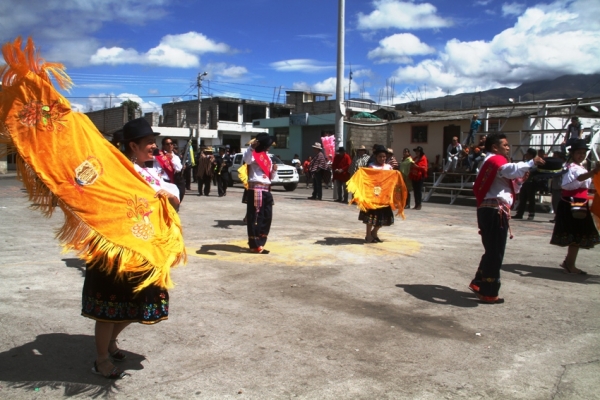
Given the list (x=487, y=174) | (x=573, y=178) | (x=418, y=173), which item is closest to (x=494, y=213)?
(x=487, y=174)

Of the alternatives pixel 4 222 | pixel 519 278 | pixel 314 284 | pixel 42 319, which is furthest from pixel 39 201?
pixel 4 222

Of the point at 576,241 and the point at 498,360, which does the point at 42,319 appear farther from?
the point at 576,241

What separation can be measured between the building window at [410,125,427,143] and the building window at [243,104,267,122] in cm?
3204

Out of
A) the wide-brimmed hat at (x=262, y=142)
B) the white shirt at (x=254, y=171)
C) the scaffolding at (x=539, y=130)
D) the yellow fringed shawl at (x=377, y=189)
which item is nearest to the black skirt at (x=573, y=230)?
the yellow fringed shawl at (x=377, y=189)

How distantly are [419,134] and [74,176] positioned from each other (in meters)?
27.0

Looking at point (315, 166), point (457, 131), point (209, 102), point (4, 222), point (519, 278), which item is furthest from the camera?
point (209, 102)

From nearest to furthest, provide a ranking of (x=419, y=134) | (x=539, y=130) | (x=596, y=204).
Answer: (x=596, y=204) → (x=539, y=130) → (x=419, y=134)

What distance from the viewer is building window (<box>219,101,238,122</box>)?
57656 millimetres

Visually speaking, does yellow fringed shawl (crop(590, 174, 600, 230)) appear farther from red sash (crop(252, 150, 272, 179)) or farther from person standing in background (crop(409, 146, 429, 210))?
person standing in background (crop(409, 146, 429, 210))

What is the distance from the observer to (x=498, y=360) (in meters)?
4.18

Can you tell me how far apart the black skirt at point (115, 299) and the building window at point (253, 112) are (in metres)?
56.4

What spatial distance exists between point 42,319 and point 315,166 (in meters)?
14.4

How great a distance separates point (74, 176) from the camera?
11.5ft

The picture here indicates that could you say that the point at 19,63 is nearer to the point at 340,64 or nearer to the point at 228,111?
the point at 340,64
